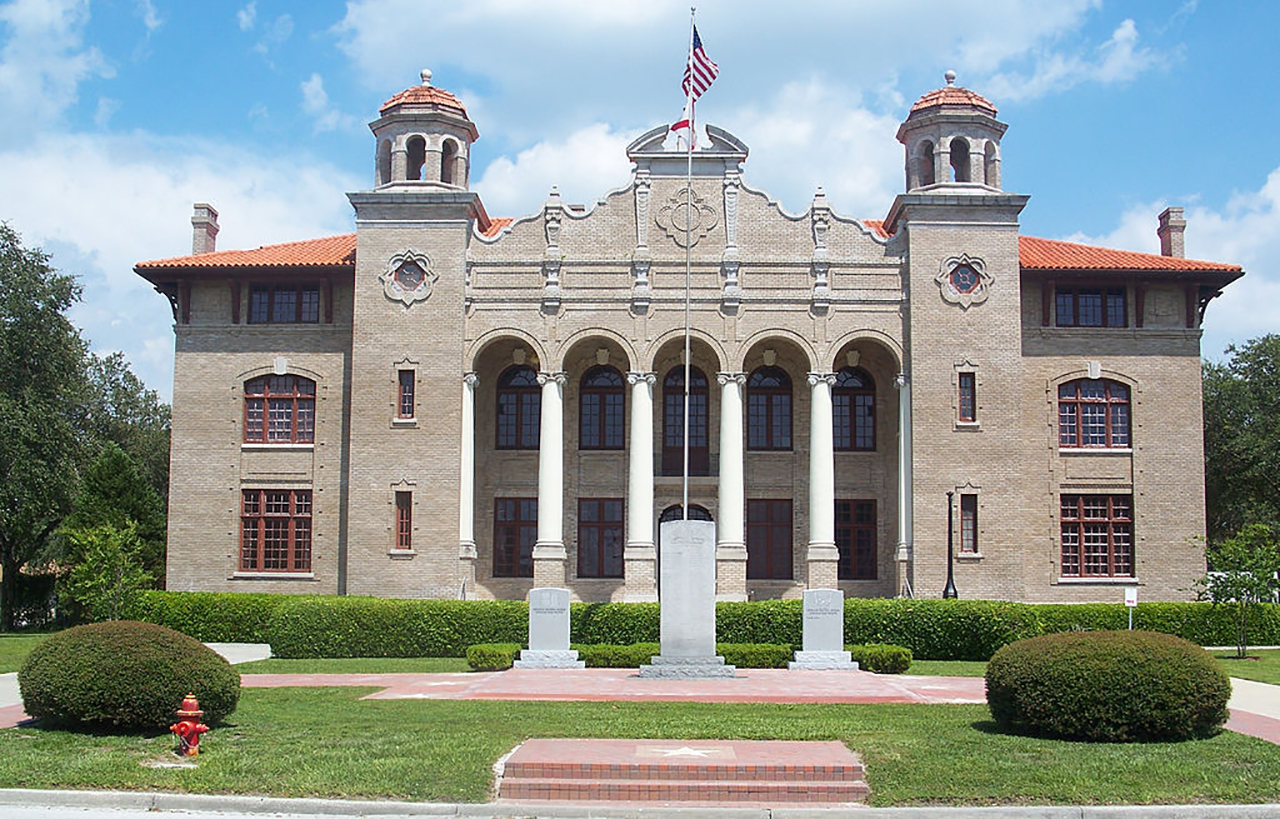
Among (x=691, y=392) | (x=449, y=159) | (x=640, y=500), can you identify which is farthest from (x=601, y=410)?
(x=449, y=159)

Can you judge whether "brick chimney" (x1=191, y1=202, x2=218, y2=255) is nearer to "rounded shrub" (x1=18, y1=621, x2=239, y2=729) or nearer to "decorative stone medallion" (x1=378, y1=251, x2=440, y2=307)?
"decorative stone medallion" (x1=378, y1=251, x2=440, y2=307)


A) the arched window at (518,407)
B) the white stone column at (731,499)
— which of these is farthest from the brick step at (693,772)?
the arched window at (518,407)

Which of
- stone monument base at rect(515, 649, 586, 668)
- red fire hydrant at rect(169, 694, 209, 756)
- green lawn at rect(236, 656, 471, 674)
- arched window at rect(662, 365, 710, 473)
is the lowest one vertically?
green lawn at rect(236, 656, 471, 674)

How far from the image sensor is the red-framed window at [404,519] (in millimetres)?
37406

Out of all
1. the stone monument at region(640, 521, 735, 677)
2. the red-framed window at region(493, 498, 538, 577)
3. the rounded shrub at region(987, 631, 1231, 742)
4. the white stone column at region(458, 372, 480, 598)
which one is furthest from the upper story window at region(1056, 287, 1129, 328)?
the rounded shrub at region(987, 631, 1231, 742)

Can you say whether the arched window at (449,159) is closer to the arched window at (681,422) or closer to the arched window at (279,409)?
the arched window at (279,409)

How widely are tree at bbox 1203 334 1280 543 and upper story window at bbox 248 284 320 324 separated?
1389 inches

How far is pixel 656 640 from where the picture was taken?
32.1 m

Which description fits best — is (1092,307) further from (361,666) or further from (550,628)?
(361,666)

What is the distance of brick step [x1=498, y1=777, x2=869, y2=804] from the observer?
13.4 metres

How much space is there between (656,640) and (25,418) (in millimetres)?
22155

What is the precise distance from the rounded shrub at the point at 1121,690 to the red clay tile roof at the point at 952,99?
25501 mm

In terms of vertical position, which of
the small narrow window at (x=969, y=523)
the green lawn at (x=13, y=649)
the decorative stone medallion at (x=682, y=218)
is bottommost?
the green lawn at (x=13, y=649)

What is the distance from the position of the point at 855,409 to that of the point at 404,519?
1457 centimetres
